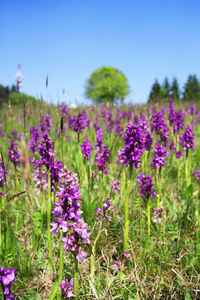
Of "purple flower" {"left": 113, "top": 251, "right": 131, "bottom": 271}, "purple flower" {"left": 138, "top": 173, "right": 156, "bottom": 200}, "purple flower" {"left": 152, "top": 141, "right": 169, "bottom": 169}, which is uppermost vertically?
"purple flower" {"left": 152, "top": 141, "right": 169, "bottom": 169}

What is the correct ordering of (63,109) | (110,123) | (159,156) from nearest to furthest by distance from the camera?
(159,156), (63,109), (110,123)

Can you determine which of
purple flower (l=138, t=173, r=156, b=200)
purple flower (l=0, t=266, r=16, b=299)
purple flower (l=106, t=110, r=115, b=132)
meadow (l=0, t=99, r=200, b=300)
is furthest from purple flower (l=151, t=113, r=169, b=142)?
purple flower (l=0, t=266, r=16, b=299)

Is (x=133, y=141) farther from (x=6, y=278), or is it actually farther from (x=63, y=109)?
(x=63, y=109)

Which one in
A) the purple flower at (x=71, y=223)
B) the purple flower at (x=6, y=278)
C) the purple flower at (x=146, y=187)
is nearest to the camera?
the purple flower at (x=6, y=278)

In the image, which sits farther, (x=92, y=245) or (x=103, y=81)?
(x=103, y=81)

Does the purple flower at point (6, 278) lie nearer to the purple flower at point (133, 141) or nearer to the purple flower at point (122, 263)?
the purple flower at point (122, 263)

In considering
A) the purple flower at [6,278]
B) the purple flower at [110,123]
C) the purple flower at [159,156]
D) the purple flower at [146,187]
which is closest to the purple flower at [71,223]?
the purple flower at [6,278]

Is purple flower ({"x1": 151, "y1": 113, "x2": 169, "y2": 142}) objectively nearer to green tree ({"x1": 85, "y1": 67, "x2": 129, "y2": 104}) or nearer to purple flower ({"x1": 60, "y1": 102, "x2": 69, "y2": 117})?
purple flower ({"x1": 60, "y1": 102, "x2": 69, "y2": 117})

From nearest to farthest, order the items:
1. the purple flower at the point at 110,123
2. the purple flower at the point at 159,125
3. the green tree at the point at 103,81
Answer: the purple flower at the point at 159,125 → the purple flower at the point at 110,123 → the green tree at the point at 103,81

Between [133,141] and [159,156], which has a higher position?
[133,141]

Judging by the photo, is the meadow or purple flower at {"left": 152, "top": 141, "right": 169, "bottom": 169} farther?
purple flower at {"left": 152, "top": 141, "right": 169, "bottom": 169}

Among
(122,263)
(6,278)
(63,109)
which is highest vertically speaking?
(63,109)

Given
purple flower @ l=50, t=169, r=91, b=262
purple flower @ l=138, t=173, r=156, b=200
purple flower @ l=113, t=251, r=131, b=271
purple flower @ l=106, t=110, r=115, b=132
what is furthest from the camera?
purple flower @ l=106, t=110, r=115, b=132

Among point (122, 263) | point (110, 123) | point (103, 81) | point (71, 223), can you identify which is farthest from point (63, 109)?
point (103, 81)
